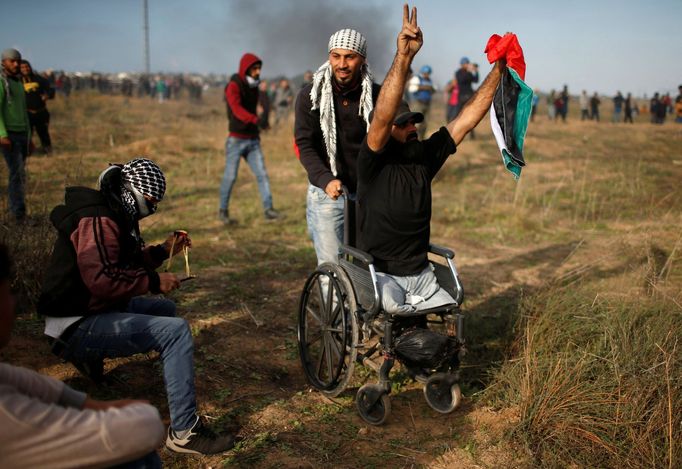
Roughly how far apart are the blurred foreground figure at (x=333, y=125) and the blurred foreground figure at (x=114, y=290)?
1.37m

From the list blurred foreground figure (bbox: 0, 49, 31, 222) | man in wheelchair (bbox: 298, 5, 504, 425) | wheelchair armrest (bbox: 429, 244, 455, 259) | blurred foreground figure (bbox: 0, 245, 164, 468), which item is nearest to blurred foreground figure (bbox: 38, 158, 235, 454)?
man in wheelchair (bbox: 298, 5, 504, 425)

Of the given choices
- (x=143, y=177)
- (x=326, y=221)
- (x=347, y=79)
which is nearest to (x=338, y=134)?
(x=347, y=79)

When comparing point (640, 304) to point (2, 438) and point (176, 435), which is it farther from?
point (2, 438)

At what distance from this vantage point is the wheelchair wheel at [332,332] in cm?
359

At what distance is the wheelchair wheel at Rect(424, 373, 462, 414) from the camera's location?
144 inches

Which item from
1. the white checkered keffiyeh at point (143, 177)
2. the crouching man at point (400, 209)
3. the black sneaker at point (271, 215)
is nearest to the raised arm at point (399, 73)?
the crouching man at point (400, 209)

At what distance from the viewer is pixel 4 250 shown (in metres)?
1.77

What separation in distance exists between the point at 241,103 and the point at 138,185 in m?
5.43

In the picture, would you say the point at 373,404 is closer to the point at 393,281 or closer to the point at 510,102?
the point at 393,281

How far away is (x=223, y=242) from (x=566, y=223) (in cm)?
532

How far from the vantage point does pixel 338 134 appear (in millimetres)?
4285

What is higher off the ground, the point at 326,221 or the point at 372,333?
the point at 326,221

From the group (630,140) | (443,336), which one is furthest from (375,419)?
(630,140)

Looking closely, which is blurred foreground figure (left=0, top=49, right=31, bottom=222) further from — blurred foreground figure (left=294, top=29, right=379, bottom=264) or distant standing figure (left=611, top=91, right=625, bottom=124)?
distant standing figure (left=611, top=91, right=625, bottom=124)
